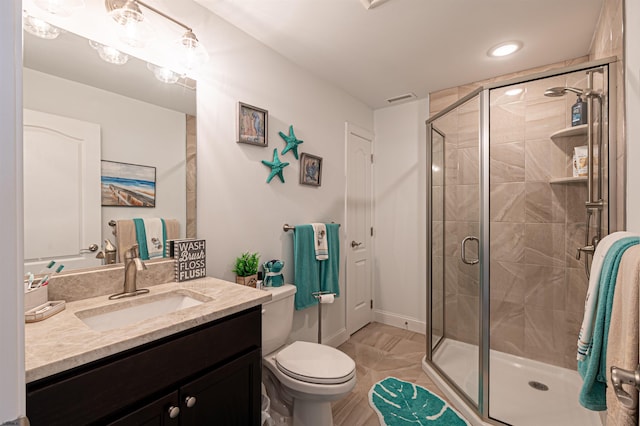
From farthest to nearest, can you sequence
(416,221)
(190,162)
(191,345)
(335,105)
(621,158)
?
(416,221), (335,105), (190,162), (621,158), (191,345)

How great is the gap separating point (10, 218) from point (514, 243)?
281 cm

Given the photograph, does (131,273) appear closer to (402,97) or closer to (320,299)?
(320,299)

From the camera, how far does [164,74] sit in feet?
4.88

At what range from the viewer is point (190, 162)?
1.58 meters

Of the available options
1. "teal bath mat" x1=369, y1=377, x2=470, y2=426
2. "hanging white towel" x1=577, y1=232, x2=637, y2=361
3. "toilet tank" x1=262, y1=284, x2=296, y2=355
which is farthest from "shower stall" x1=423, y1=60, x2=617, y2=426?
"toilet tank" x1=262, y1=284, x2=296, y2=355

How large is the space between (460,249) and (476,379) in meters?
0.87

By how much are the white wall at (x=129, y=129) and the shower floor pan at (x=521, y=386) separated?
209 centimetres

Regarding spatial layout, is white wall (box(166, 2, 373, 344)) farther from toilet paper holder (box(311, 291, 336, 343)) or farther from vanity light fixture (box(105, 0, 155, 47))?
vanity light fixture (box(105, 0, 155, 47))

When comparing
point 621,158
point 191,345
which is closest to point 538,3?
point 621,158

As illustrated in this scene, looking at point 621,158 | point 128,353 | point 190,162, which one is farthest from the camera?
point 190,162

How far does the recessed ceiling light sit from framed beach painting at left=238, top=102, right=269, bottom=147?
1.70 m

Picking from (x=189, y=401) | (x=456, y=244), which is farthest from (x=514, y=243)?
(x=189, y=401)

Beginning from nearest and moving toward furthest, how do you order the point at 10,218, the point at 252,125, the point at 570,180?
the point at 10,218 < the point at 252,125 < the point at 570,180

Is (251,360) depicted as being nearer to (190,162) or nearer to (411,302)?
(190,162)
